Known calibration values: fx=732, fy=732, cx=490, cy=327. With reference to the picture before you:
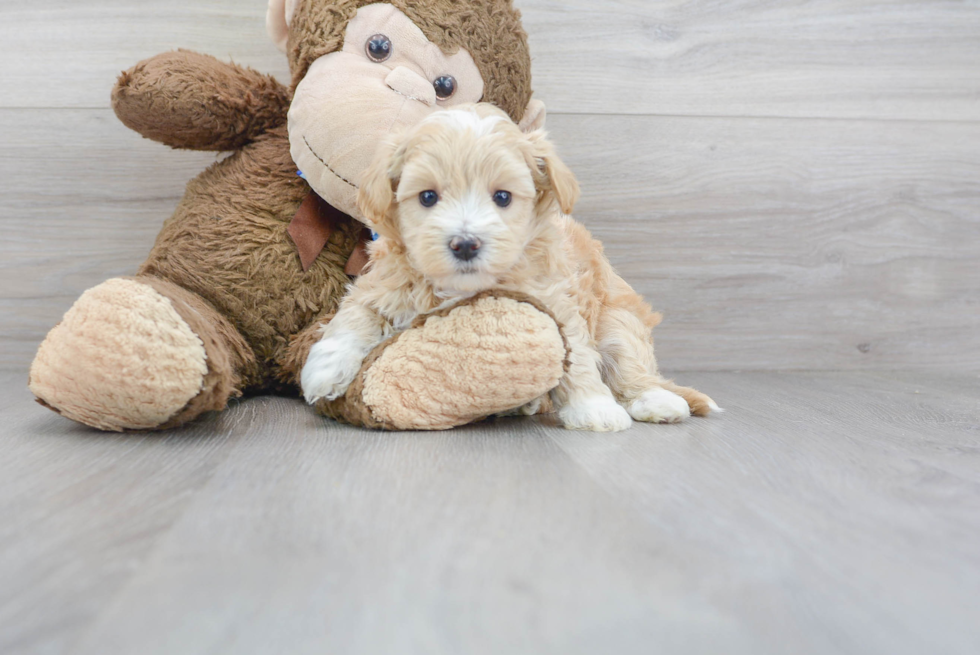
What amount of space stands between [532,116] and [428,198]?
453 mm

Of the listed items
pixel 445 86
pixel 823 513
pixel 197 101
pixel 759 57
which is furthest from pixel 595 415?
pixel 759 57

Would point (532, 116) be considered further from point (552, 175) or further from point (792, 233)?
point (792, 233)

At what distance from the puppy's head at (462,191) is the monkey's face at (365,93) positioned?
0.15m

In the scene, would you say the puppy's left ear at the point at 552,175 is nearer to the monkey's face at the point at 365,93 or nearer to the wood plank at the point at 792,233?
the monkey's face at the point at 365,93

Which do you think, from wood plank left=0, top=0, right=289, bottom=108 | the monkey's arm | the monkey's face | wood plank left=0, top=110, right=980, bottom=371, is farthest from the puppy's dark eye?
wood plank left=0, top=0, right=289, bottom=108

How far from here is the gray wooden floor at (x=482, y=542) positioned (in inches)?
20.4

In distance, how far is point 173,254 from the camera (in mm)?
1309

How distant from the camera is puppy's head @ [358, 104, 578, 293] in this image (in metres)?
0.99

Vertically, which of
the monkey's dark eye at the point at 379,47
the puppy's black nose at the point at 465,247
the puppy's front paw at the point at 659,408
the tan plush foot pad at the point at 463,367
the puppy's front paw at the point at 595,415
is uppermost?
the monkey's dark eye at the point at 379,47

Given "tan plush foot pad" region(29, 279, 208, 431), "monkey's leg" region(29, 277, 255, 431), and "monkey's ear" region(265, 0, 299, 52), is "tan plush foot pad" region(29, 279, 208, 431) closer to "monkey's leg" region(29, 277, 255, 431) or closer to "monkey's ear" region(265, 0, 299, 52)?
"monkey's leg" region(29, 277, 255, 431)

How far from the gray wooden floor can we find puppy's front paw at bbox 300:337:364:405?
3.1 inches

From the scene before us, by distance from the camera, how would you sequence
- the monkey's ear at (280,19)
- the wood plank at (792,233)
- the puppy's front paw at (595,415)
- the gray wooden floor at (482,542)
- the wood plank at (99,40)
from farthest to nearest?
the wood plank at (792,233) < the wood plank at (99,40) < the monkey's ear at (280,19) < the puppy's front paw at (595,415) < the gray wooden floor at (482,542)

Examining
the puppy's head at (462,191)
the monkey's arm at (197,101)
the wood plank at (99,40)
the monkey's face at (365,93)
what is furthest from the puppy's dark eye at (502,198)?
the wood plank at (99,40)

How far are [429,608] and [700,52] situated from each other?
5.08ft
